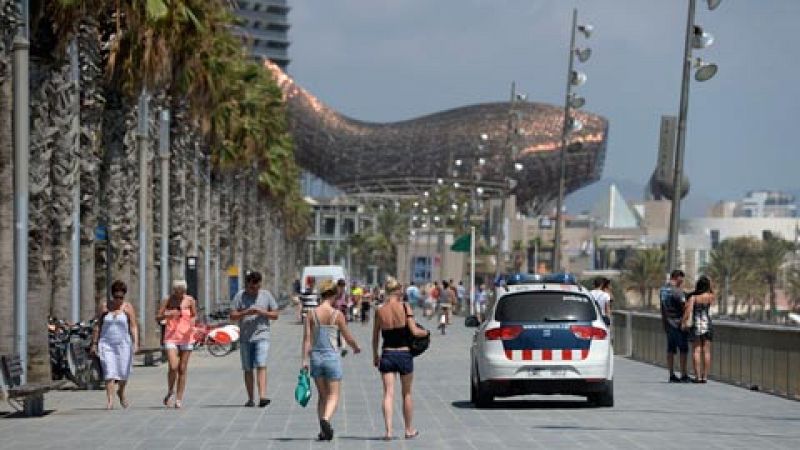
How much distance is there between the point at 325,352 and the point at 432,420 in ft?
9.47

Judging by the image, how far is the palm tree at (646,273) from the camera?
124 meters

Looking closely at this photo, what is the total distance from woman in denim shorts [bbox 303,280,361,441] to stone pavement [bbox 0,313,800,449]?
391 mm

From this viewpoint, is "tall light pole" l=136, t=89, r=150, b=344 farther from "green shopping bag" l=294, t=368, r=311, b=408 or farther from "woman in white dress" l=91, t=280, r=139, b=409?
"green shopping bag" l=294, t=368, r=311, b=408

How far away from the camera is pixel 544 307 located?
23047 mm

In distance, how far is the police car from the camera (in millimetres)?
22516

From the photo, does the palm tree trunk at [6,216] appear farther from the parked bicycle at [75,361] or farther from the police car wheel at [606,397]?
the police car wheel at [606,397]

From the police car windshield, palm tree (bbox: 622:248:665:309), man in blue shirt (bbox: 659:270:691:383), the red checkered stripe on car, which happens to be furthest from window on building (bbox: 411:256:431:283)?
the red checkered stripe on car

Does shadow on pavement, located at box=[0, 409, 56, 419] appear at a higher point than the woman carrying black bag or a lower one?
lower

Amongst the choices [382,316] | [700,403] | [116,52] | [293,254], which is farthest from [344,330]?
[293,254]

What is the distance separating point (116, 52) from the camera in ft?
116

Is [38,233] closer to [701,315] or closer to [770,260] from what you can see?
[701,315]

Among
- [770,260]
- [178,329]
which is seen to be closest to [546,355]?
[178,329]

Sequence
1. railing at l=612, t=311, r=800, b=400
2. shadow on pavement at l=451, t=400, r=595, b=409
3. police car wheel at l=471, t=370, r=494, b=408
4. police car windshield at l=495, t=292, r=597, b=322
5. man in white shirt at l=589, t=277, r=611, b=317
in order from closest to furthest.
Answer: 1. police car wheel at l=471, t=370, r=494, b=408
2. police car windshield at l=495, t=292, r=597, b=322
3. shadow on pavement at l=451, t=400, r=595, b=409
4. railing at l=612, t=311, r=800, b=400
5. man in white shirt at l=589, t=277, r=611, b=317

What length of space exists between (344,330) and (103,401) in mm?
7117
